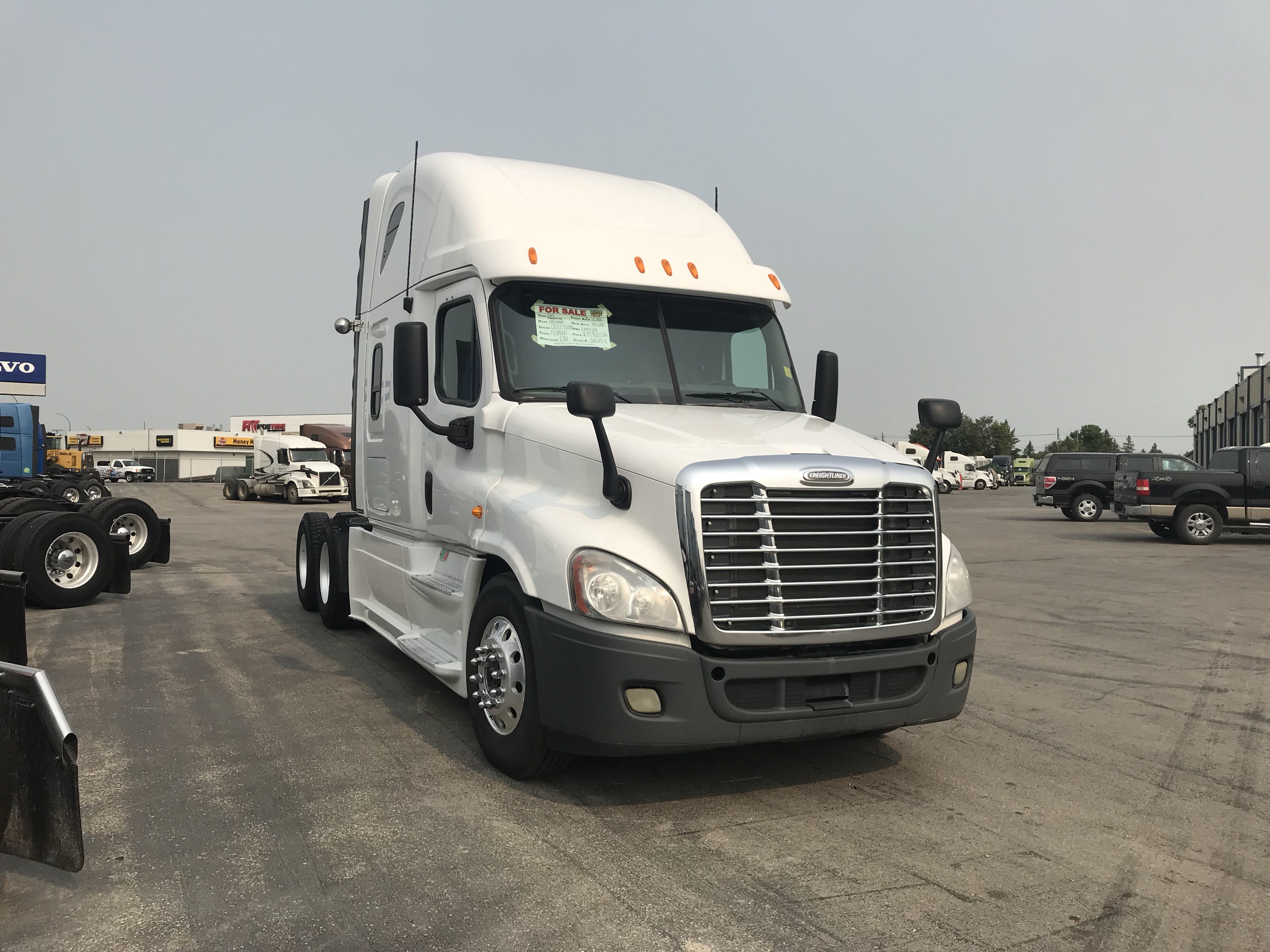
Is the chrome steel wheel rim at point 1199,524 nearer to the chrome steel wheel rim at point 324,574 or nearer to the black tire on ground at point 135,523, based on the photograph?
the chrome steel wheel rim at point 324,574

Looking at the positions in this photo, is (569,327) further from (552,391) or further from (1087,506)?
(1087,506)

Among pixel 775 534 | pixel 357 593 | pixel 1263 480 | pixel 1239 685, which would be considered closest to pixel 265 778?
pixel 775 534

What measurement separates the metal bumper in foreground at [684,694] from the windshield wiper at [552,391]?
4.60 ft

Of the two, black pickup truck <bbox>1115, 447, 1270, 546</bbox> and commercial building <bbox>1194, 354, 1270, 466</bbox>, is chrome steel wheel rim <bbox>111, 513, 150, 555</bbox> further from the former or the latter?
commercial building <bbox>1194, 354, 1270, 466</bbox>

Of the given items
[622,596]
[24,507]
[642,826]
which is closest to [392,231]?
[622,596]

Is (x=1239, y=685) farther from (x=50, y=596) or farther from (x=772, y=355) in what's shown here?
(x=50, y=596)

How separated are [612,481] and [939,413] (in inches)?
78.3

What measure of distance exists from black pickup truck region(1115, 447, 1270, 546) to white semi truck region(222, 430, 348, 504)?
30.1 meters

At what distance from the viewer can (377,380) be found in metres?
8.12

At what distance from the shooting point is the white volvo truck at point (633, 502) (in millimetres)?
4375

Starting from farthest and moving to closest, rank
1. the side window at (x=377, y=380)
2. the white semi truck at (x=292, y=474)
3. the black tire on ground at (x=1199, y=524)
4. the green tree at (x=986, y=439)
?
the green tree at (x=986, y=439) → the white semi truck at (x=292, y=474) → the black tire on ground at (x=1199, y=524) → the side window at (x=377, y=380)

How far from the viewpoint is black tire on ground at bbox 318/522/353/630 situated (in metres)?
9.01

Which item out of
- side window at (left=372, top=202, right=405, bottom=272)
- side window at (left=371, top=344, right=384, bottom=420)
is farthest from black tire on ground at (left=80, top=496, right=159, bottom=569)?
side window at (left=372, top=202, right=405, bottom=272)

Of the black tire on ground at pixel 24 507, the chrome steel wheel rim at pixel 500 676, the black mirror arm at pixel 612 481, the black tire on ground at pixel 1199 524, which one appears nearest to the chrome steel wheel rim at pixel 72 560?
the black tire on ground at pixel 24 507
